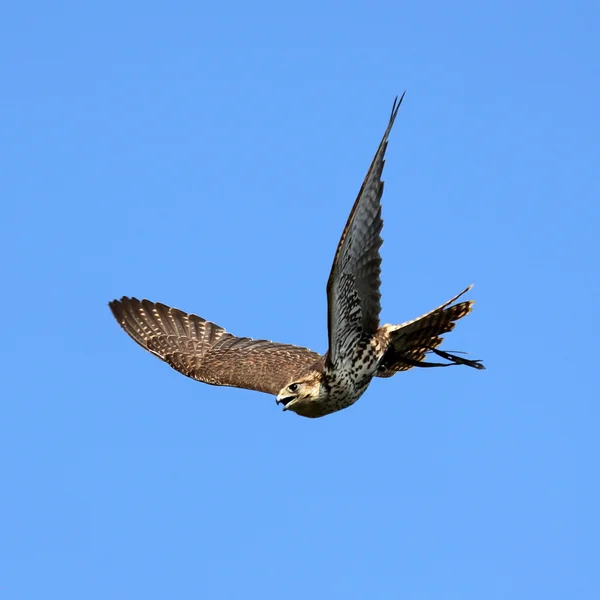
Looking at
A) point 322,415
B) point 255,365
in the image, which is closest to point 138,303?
point 255,365

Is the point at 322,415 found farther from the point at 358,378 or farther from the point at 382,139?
the point at 382,139

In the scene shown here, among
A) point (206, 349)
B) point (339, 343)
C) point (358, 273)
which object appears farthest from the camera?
point (206, 349)

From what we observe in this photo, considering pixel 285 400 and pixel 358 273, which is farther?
pixel 285 400

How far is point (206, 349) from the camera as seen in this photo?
1620 cm

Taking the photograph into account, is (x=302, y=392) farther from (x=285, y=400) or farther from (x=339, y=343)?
(x=339, y=343)

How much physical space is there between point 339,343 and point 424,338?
1628 millimetres

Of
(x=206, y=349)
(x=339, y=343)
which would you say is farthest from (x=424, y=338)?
(x=206, y=349)

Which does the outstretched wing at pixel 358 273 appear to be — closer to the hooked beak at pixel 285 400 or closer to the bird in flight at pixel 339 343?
the bird in flight at pixel 339 343

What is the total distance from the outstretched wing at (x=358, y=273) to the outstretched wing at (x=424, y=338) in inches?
30.2

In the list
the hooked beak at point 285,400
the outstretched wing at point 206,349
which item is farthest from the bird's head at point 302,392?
the outstretched wing at point 206,349

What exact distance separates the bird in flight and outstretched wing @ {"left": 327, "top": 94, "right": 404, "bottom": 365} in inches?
0.4

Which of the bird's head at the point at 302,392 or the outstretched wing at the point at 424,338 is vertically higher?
the outstretched wing at the point at 424,338

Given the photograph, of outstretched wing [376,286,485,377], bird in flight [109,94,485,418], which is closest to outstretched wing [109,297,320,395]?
bird in flight [109,94,485,418]

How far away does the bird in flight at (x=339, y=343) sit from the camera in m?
10.6
